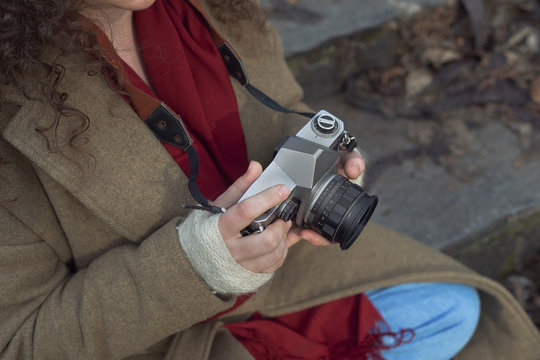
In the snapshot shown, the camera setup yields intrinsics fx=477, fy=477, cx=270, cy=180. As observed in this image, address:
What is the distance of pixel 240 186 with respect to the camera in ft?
3.02

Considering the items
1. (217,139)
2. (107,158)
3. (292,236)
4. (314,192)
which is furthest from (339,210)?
(107,158)

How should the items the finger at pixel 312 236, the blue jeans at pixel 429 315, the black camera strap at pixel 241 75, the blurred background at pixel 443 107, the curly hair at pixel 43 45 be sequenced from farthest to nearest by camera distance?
the blurred background at pixel 443 107
the blue jeans at pixel 429 315
the black camera strap at pixel 241 75
the finger at pixel 312 236
the curly hair at pixel 43 45

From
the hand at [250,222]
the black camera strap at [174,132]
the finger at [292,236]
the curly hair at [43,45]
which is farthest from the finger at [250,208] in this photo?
the curly hair at [43,45]

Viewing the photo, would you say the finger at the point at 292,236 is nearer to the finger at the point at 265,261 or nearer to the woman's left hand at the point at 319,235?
the woman's left hand at the point at 319,235

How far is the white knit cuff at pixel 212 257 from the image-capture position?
0.88 meters

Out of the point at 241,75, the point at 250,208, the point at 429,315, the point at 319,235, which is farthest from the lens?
the point at 429,315

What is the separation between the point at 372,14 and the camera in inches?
89.2

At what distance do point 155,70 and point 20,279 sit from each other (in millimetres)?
517

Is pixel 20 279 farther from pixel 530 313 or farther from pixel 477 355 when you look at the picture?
pixel 530 313

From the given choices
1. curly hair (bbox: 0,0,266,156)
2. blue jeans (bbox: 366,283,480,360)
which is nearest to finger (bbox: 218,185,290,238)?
curly hair (bbox: 0,0,266,156)

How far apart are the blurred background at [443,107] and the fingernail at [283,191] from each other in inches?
40.7

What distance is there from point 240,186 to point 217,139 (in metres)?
0.26

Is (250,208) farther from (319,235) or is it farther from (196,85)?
(196,85)

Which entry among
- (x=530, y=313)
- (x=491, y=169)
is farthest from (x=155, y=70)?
(x=530, y=313)
